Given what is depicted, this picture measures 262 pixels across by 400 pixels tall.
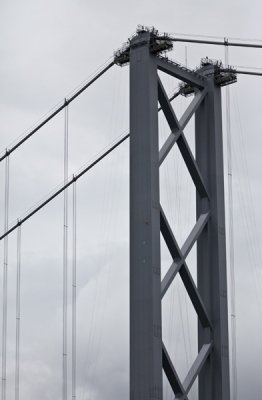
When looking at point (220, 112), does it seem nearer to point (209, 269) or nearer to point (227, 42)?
point (227, 42)

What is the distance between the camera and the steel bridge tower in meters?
43.4

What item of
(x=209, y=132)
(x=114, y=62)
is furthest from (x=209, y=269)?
(x=114, y=62)

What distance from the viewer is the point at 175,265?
46.7 meters

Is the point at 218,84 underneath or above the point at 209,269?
above

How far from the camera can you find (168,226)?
45.9m

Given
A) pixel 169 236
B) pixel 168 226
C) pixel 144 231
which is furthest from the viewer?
pixel 169 236

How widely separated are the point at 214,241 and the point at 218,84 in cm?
609

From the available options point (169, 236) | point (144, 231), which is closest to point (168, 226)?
point (169, 236)

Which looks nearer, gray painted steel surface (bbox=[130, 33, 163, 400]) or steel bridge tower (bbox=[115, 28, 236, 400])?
gray painted steel surface (bbox=[130, 33, 163, 400])

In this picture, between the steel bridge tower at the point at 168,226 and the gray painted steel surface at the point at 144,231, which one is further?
the steel bridge tower at the point at 168,226

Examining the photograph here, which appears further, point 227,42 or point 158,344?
point 227,42

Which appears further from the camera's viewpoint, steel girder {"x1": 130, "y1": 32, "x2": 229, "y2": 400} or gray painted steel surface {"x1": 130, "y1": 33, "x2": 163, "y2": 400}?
steel girder {"x1": 130, "y1": 32, "x2": 229, "y2": 400}

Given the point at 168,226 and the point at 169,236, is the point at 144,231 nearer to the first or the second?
the point at 168,226

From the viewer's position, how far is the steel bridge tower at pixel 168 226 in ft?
142
